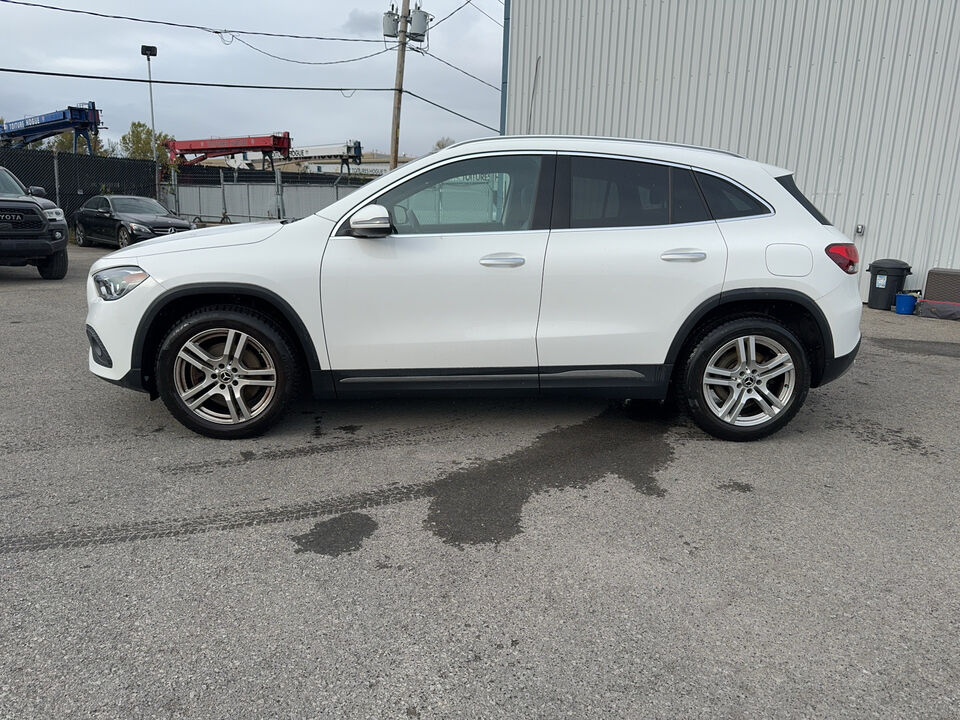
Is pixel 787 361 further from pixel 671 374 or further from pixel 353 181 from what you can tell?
pixel 353 181

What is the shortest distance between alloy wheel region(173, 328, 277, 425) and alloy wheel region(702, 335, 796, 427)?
2703 mm

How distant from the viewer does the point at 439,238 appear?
3.99 metres

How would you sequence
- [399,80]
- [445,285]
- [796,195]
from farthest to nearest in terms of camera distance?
[399,80]
[796,195]
[445,285]

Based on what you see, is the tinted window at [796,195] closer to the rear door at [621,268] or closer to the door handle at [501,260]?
the rear door at [621,268]

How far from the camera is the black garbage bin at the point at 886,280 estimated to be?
10.6 metres

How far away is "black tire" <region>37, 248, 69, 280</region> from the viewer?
1149cm

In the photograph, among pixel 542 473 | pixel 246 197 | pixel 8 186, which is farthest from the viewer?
pixel 246 197

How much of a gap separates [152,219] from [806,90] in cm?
1464

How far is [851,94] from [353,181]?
856 inches

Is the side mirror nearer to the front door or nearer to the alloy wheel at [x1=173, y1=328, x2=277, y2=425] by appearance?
the front door

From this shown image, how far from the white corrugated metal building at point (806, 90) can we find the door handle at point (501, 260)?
9771 mm

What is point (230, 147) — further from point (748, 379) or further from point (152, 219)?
point (748, 379)

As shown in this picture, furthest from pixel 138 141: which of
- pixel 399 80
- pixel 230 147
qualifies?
pixel 399 80

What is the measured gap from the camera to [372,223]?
3.82 meters
